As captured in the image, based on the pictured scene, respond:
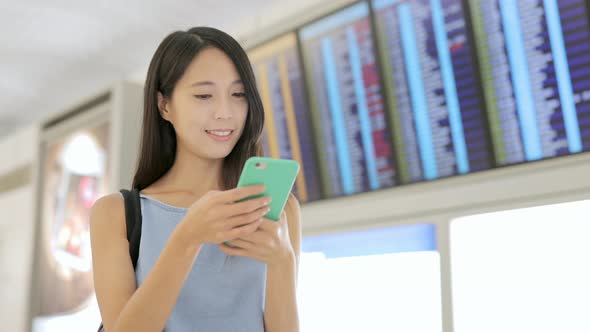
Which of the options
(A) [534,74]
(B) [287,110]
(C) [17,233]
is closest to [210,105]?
(A) [534,74]

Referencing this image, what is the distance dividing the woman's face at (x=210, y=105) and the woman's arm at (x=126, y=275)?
147 mm

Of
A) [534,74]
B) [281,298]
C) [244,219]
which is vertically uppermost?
[534,74]

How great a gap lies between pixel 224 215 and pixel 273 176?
77 mm

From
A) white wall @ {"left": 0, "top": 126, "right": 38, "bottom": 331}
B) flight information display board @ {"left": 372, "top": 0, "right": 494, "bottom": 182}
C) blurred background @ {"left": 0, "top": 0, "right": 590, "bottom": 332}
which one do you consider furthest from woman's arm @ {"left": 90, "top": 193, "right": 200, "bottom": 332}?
white wall @ {"left": 0, "top": 126, "right": 38, "bottom": 331}

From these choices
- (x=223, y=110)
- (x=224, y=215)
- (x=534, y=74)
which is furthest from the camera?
(x=534, y=74)

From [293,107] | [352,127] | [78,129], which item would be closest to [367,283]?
[352,127]

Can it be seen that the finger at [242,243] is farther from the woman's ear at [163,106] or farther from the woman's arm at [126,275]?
the woman's ear at [163,106]

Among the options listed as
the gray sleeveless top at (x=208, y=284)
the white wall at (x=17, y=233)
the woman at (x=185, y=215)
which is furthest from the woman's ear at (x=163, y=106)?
the white wall at (x=17, y=233)

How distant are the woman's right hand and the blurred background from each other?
84cm

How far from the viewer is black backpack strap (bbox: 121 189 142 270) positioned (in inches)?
30.6

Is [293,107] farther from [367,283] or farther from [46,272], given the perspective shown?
[46,272]

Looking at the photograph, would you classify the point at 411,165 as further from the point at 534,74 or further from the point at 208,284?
the point at 208,284

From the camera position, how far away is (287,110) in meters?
2.00

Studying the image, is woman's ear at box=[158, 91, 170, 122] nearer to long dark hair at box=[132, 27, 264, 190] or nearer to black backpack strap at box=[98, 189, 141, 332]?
long dark hair at box=[132, 27, 264, 190]
